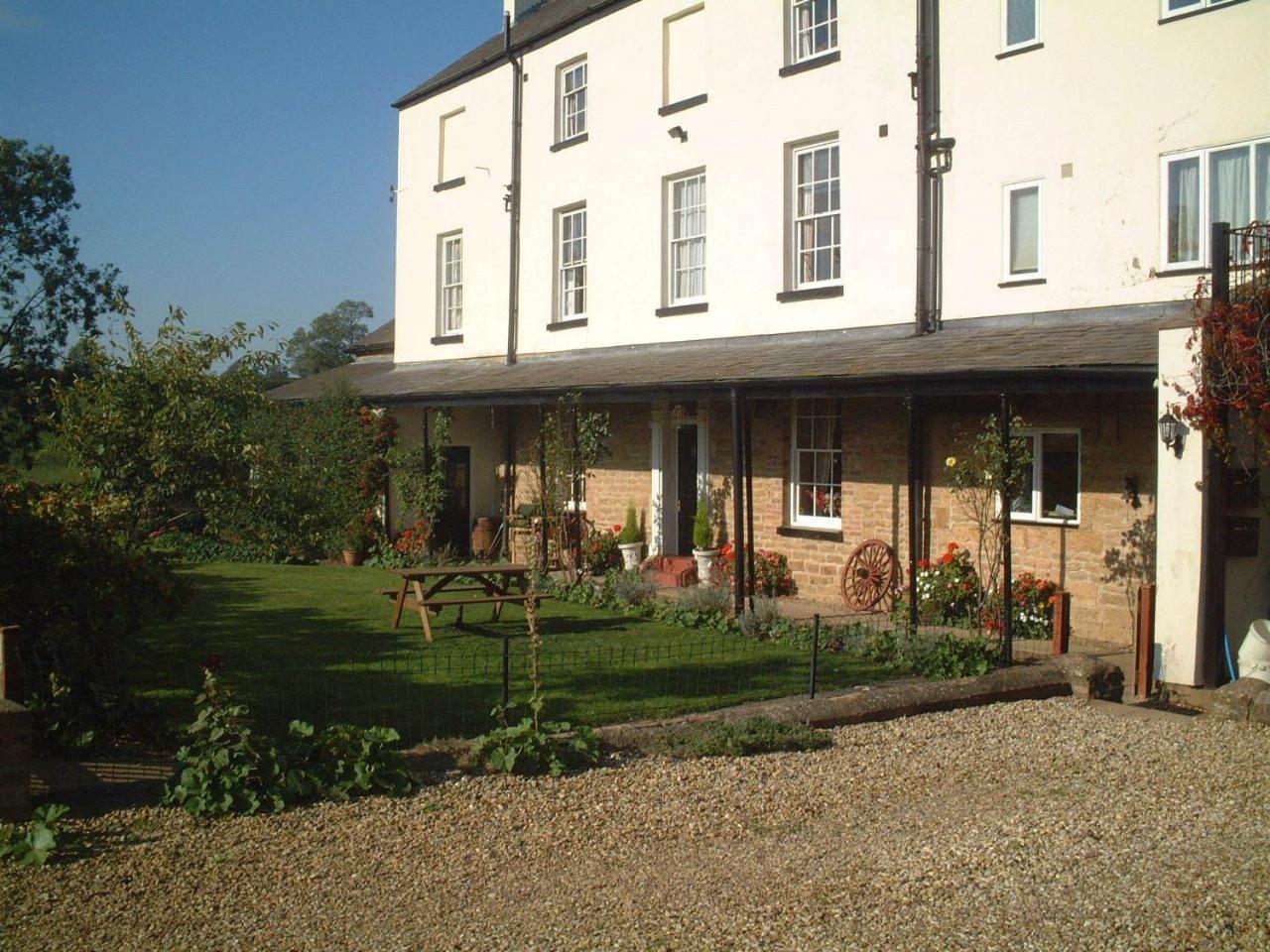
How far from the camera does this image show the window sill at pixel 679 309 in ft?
58.8

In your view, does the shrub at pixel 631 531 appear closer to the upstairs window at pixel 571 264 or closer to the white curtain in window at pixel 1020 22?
the upstairs window at pixel 571 264

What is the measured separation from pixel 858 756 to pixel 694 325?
10.8m

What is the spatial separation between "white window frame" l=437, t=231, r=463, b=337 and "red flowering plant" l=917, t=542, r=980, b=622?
40.4 feet

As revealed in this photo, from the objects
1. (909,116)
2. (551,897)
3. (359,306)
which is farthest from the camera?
(359,306)

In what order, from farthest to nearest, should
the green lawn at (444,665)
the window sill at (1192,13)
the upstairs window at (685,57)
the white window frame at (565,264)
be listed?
the white window frame at (565,264), the upstairs window at (685,57), the window sill at (1192,13), the green lawn at (444,665)

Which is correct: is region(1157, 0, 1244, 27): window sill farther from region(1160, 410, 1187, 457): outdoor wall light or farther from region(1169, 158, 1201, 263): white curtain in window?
region(1160, 410, 1187, 457): outdoor wall light

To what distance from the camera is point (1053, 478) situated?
13.5m

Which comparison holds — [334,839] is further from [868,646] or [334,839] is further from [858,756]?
[868,646]

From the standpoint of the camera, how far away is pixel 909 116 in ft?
49.0

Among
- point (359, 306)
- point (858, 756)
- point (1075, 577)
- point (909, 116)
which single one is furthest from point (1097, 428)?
point (359, 306)

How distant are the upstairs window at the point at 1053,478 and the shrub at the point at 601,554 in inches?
276

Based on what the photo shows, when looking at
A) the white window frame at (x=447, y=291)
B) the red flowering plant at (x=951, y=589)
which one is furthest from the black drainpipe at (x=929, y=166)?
the white window frame at (x=447, y=291)

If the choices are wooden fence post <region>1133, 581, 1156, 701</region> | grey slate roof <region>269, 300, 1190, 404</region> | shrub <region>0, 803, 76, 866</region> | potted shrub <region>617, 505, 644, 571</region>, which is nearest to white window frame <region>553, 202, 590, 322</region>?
grey slate roof <region>269, 300, 1190, 404</region>

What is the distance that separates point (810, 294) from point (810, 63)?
2.96 m
